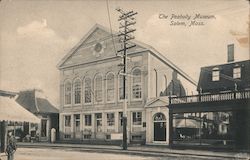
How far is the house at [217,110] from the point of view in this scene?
6.25 m

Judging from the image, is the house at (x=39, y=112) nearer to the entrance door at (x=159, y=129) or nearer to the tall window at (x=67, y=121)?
the tall window at (x=67, y=121)

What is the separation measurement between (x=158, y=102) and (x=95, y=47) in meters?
0.90

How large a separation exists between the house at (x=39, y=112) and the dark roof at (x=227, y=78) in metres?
1.59

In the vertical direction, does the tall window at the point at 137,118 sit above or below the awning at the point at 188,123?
above

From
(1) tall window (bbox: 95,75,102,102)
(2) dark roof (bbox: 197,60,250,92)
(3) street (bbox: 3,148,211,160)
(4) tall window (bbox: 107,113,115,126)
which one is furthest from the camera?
(1) tall window (bbox: 95,75,102,102)

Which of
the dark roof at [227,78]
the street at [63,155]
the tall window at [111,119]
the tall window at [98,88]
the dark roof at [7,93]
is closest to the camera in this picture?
the dark roof at [7,93]

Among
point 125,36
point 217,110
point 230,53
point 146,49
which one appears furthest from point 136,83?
point 230,53

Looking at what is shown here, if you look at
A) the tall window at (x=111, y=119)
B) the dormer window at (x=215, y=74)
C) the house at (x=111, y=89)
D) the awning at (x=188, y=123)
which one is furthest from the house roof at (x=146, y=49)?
Answer: the tall window at (x=111, y=119)

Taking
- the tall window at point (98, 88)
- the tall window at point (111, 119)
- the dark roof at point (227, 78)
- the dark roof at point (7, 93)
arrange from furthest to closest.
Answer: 1. the tall window at point (98, 88)
2. the tall window at point (111, 119)
3. the dark roof at point (227, 78)
4. the dark roof at point (7, 93)

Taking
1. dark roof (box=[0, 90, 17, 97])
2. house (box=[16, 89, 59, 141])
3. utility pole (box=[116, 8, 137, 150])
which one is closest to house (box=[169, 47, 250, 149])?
utility pole (box=[116, 8, 137, 150])

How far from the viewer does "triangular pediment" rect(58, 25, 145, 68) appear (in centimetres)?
623

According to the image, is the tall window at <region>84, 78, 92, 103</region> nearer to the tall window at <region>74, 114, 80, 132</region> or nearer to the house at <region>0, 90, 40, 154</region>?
the tall window at <region>74, 114, 80, 132</region>

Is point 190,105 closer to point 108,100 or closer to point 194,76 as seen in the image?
point 194,76

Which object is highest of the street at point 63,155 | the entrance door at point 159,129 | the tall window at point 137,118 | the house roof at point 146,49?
the house roof at point 146,49
